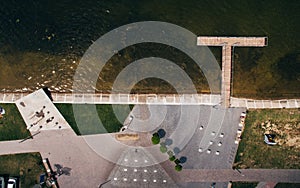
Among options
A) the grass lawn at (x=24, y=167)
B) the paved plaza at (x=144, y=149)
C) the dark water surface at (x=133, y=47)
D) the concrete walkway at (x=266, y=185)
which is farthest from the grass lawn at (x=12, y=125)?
the concrete walkway at (x=266, y=185)

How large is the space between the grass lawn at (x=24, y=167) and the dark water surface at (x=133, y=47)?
15.9ft

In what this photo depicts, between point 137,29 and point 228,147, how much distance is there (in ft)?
35.1

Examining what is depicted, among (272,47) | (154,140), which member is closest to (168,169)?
(154,140)

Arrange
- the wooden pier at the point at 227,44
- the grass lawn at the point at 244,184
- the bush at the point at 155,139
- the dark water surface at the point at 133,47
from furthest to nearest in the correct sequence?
the dark water surface at the point at 133,47 < the wooden pier at the point at 227,44 < the grass lawn at the point at 244,184 < the bush at the point at 155,139

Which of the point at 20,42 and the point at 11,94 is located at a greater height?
the point at 20,42

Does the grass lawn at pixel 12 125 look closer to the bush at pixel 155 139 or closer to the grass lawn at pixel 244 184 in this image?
the bush at pixel 155 139

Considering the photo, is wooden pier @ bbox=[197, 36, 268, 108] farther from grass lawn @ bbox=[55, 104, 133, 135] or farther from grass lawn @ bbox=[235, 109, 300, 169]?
grass lawn @ bbox=[55, 104, 133, 135]

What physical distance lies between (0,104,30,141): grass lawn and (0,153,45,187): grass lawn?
1.39 m

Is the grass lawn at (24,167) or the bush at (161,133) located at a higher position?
the bush at (161,133)

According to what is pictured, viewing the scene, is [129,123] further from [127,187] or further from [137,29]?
[137,29]

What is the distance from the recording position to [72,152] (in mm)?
25422

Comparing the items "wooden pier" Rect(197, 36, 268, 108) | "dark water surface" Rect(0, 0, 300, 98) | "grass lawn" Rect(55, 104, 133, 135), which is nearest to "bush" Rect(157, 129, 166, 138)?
"grass lawn" Rect(55, 104, 133, 135)

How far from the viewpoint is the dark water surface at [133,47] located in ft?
84.3

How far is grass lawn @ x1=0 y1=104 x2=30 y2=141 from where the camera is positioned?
25.4 meters
